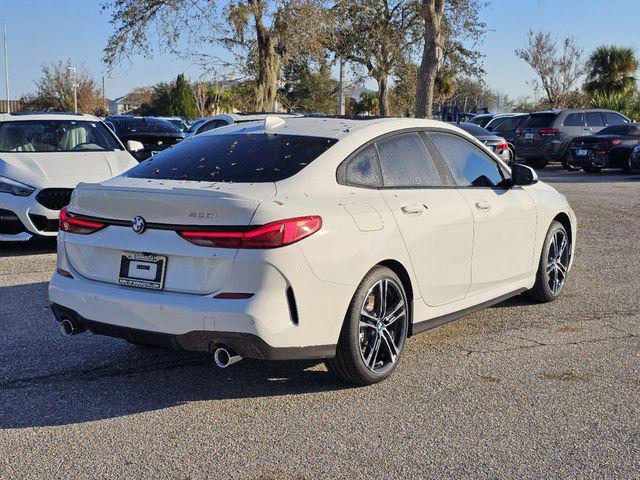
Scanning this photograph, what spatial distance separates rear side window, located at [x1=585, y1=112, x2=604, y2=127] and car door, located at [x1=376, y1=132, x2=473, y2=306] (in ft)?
67.1

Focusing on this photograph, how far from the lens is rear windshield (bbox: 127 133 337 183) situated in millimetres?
5039

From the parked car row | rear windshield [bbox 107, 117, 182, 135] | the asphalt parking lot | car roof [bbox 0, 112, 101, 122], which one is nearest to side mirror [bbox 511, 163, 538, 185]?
the asphalt parking lot

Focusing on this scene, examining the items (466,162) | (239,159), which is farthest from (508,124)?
(239,159)

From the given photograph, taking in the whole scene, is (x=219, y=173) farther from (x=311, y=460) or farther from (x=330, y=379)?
(x=311, y=460)

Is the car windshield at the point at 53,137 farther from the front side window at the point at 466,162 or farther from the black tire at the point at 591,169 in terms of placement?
the black tire at the point at 591,169

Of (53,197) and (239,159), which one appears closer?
(239,159)

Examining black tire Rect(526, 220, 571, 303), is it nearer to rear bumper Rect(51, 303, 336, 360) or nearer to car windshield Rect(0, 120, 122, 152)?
rear bumper Rect(51, 303, 336, 360)

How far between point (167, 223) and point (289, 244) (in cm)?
69

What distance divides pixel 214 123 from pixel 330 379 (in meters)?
12.6

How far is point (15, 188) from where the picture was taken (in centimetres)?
955

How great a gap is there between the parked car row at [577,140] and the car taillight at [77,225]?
1861 centimetres

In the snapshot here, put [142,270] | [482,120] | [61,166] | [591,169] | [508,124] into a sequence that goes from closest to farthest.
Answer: [142,270], [61,166], [591,169], [508,124], [482,120]

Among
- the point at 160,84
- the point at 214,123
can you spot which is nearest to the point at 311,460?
the point at 214,123

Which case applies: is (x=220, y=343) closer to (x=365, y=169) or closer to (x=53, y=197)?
(x=365, y=169)
